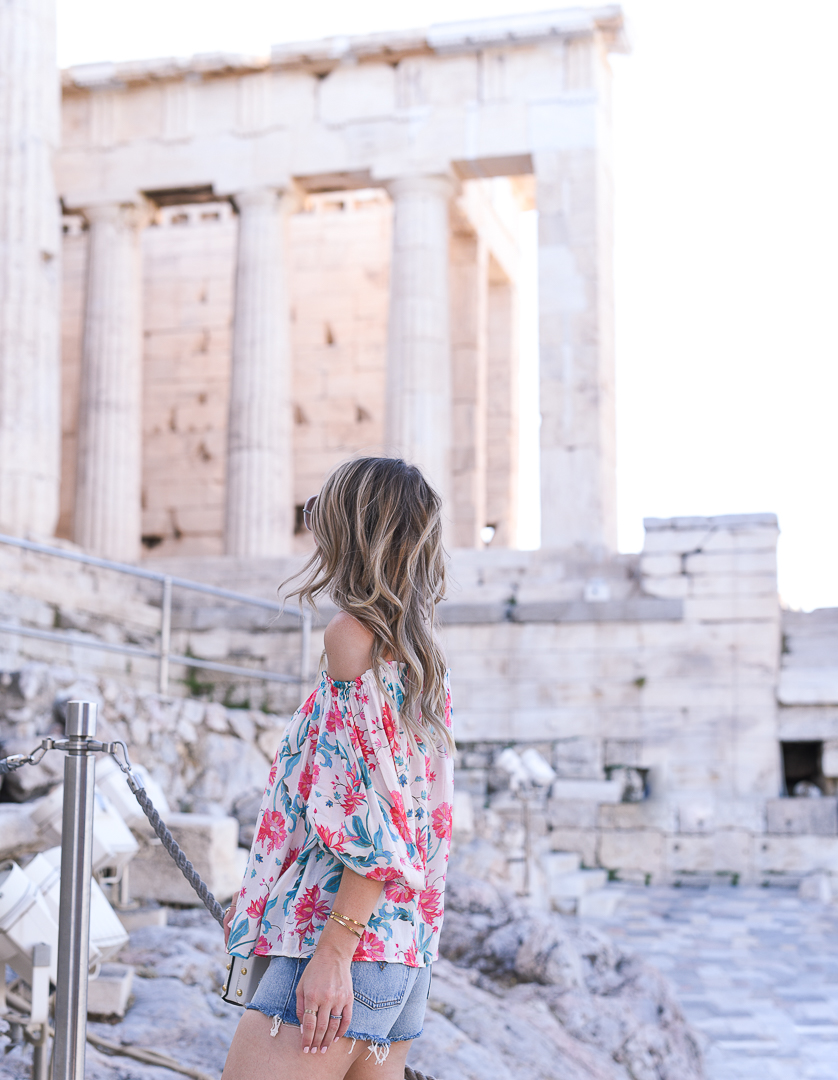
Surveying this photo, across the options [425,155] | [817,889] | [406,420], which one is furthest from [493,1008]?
[425,155]

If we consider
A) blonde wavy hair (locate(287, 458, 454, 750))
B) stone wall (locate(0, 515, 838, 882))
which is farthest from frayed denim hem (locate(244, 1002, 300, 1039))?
stone wall (locate(0, 515, 838, 882))

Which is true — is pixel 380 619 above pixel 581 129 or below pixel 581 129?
below

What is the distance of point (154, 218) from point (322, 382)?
4.18m

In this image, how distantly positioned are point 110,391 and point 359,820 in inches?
710

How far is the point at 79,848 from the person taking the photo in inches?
114

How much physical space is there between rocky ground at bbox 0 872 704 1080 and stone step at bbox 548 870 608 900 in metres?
3.68

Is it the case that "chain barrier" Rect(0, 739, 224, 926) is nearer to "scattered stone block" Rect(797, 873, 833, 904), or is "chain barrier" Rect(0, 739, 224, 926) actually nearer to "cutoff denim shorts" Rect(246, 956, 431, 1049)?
"cutoff denim shorts" Rect(246, 956, 431, 1049)

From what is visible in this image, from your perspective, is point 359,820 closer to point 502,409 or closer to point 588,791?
point 588,791

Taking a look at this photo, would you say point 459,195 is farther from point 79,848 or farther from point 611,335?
point 79,848

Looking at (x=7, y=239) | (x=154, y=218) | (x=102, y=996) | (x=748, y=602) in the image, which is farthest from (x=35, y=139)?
(x=102, y=996)

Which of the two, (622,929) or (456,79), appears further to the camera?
(456,79)

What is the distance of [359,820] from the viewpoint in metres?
2.34

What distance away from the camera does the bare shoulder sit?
7.83 feet

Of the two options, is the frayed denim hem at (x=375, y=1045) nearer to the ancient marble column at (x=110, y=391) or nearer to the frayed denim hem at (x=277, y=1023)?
the frayed denim hem at (x=277, y=1023)
